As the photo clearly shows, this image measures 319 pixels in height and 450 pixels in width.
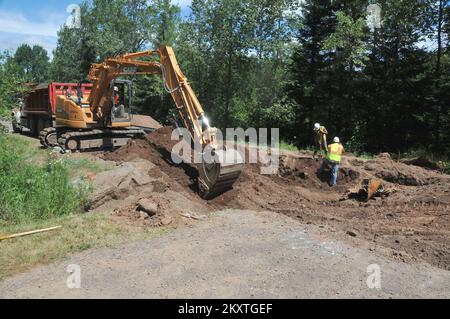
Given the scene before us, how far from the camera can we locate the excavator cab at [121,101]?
14.7m

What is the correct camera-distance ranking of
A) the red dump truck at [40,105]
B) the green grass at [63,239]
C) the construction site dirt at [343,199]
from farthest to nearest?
1. the red dump truck at [40,105]
2. the construction site dirt at [343,199]
3. the green grass at [63,239]

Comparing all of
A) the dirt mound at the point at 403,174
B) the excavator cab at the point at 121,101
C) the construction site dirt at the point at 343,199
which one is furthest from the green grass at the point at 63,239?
the dirt mound at the point at 403,174

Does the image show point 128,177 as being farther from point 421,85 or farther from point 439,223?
point 421,85

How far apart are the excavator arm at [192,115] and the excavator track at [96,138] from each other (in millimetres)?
1923

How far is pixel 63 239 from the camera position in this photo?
258 inches

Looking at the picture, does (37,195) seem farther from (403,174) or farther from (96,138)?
(403,174)

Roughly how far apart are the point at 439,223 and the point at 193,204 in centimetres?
484

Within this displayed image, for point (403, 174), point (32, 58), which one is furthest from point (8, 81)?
point (32, 58)

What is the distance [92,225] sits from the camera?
7117 mm

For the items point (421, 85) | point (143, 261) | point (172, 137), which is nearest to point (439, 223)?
point (143, 261)

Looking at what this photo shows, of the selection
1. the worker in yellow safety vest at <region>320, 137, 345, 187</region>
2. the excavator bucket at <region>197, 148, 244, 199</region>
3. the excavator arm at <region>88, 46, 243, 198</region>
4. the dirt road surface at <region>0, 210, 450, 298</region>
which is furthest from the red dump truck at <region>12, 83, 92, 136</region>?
the dirt road surface at <region>0, 210, 450, 298</region>

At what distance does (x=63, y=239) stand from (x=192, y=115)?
4580 millimetres

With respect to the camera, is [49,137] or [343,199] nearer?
[343,199]

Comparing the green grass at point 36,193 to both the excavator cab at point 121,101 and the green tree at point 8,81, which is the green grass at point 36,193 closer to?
the green tree at point 8,81
